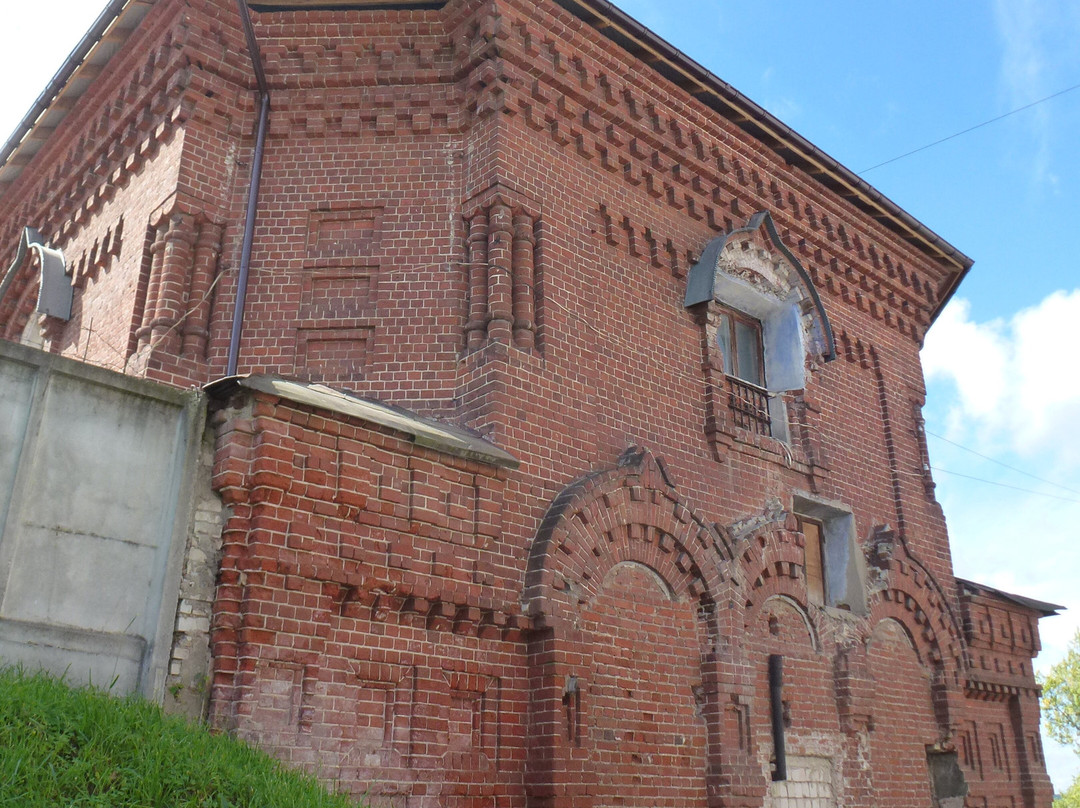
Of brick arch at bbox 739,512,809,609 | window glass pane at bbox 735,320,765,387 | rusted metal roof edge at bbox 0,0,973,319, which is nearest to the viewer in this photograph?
brick arch at bbox 739,512,809,609

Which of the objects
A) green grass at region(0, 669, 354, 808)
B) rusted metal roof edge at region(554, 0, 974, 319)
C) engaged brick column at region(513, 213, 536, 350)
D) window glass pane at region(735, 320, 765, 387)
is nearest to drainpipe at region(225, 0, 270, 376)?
engaged brick column at region(513, 213, 536, 350)

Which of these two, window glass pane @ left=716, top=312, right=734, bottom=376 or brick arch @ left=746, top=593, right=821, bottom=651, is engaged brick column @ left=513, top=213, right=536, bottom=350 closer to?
window glass pane @ left=716, top=312, right=734, bottom=376

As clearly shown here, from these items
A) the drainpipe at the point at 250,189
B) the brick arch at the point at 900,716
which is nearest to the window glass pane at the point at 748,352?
the brick arch at the point at 900,716

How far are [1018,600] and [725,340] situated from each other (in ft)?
17.5

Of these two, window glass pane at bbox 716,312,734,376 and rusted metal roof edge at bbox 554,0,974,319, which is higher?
rusted metal roof edge at bbox 554,0,974,319

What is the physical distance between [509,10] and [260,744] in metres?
6.44

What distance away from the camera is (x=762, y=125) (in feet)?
35.0

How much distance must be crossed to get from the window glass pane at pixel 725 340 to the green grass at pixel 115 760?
21.1 ft

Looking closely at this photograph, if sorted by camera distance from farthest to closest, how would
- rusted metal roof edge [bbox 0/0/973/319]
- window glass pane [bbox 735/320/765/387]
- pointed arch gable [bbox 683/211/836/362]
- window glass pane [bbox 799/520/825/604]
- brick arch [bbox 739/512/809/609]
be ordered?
window glass pane [bbox 735/320/765/387], window glass pane [bbox 799/520/825/604], pointed arch gable [bbox 683/211/836/362], rusted metal roof edge [bbox 0/0/973/319], brick arch [bbox 739/512/809/609]

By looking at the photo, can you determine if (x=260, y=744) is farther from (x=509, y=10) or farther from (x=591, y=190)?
(x=509, y=10)

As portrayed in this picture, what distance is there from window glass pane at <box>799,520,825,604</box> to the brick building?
1.9 inches

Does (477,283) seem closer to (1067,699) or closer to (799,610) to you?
(799,610)

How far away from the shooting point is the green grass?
413cm

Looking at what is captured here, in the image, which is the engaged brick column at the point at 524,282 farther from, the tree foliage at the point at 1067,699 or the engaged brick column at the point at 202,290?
the tree foliage at the point at 1067,699
